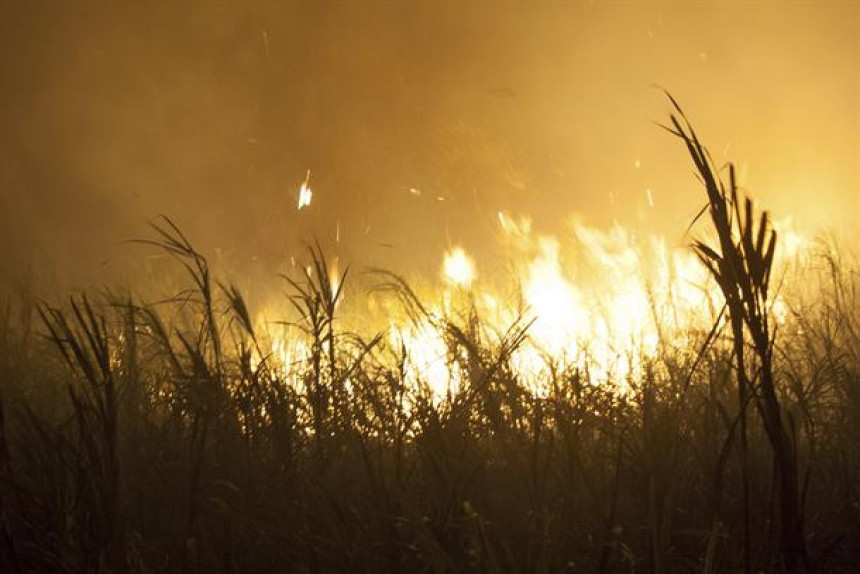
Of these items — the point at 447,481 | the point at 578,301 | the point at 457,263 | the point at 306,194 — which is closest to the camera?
the point at 447,481

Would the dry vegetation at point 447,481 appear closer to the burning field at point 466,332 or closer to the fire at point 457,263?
the burning field at point 466,332

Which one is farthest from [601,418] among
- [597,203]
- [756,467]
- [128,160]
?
[128,160]

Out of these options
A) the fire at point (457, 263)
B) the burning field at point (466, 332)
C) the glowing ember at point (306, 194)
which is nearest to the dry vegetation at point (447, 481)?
the burning field at point (466, 332)

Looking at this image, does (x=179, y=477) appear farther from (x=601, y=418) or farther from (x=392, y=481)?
(x=601, y=418)

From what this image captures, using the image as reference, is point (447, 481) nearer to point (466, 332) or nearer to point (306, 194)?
point (466, 332)

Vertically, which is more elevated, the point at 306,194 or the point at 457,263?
the point at 306,194

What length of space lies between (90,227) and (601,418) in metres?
6.54

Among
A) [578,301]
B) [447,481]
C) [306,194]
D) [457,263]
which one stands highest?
[306,194]

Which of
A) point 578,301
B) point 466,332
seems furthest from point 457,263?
point 466,332

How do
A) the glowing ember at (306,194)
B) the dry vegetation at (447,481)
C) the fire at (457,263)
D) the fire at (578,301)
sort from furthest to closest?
the glowing ember at (306,194), the fire at (457,263), the fire at (578,301), the dry vegetation at (447,481)

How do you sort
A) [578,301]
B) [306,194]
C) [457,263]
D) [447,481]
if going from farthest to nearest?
[306,194] < [457,263] < [578,301] < [447,481]

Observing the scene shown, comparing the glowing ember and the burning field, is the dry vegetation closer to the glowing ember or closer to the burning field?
the burning field

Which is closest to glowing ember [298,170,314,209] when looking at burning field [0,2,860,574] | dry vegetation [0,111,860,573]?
burning field [0,2,860,574]

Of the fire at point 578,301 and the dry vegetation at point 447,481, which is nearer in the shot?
the dry vegetation at point 447,481
